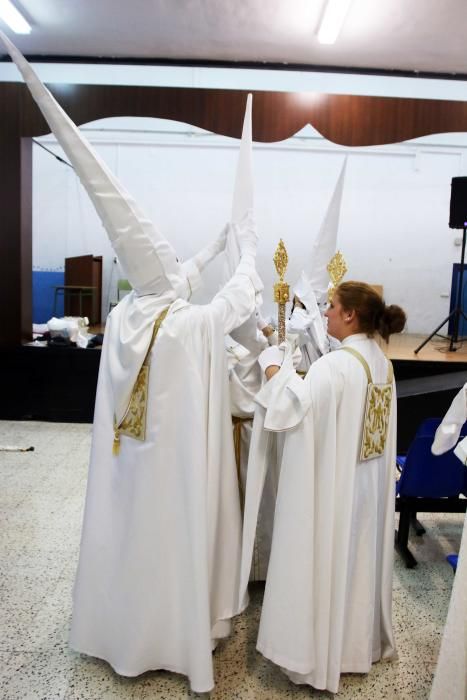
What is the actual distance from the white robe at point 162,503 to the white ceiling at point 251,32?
4.36 metres

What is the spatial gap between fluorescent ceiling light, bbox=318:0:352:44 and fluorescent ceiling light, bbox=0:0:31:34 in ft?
9.00

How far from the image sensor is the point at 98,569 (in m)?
1.96

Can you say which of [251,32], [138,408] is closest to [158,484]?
[138,408]

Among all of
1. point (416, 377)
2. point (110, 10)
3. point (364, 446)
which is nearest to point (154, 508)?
point (364, 446)

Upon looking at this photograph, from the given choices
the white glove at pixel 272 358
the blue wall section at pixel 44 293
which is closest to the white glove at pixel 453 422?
the white glove at pixel 272 358

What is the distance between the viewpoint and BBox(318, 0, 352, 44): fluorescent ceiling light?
194 inches

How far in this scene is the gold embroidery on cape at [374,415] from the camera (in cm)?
185

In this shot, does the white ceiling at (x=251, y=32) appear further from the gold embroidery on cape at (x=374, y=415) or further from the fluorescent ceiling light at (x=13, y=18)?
the gold embroidery on cape at (x=374, y=415)

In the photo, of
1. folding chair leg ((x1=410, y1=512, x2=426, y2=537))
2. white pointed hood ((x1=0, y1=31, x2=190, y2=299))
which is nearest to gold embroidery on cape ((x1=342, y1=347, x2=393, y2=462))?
white pointed hood ((x1=0, y1=31, x2=190, y2=299))

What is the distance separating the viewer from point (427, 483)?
2.77 metres

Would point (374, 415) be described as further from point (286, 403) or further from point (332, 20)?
point (332, 20)

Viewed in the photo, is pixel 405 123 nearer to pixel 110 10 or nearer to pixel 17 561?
pixel 110 10

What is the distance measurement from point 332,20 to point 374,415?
4578 mm

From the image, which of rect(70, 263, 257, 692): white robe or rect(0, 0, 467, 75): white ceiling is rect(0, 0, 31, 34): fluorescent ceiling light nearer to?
rect(0, 0, 467, 75): white ceiling
